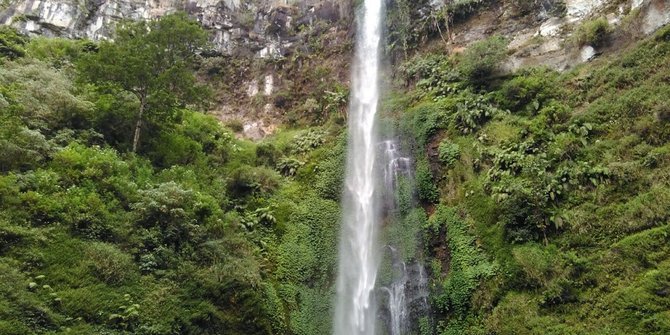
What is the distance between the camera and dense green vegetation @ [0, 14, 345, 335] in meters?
11.5

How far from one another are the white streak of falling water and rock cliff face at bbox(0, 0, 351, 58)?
443 cm

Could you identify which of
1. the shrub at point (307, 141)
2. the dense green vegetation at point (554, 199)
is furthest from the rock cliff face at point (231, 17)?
the dense green vegetation at point (554, 199)

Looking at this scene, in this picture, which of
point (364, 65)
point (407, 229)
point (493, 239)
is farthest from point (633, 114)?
point (364, 65)

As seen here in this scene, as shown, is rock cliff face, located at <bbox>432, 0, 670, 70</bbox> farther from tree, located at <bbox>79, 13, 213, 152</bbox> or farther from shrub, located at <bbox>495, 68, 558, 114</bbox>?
tree, located at <bbox>79, 13, 213, 152</bbox>

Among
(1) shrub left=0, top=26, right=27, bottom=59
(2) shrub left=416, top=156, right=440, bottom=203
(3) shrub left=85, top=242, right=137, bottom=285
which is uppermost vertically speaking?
(1) shrub left=0, top=26, right=27, bottom=59

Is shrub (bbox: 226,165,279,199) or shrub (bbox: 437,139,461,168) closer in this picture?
shrub (bbox: 226,165,279,199)

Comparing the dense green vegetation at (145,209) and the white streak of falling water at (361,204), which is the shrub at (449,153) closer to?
the white streak of falling water at (361,204)

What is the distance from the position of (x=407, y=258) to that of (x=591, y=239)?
6266 mm

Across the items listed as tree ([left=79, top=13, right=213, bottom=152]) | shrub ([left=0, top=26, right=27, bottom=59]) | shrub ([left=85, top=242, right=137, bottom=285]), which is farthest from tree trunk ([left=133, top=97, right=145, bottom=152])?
shrub ([left=0, top=26, right=27, bottom=59])

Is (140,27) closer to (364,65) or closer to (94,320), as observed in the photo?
(94,320)

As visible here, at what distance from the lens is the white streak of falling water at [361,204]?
55.1 ft

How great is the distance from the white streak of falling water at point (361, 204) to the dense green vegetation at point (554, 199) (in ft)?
7.84

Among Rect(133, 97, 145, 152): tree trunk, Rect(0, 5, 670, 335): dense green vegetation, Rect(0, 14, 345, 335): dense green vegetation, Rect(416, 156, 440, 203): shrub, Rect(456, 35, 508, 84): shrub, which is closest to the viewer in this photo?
Rect(0, 14, 345, 335): dense green vegetation

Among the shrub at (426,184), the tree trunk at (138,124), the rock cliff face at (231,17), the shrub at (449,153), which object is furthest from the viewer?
the rock cliff face at (231,17)
